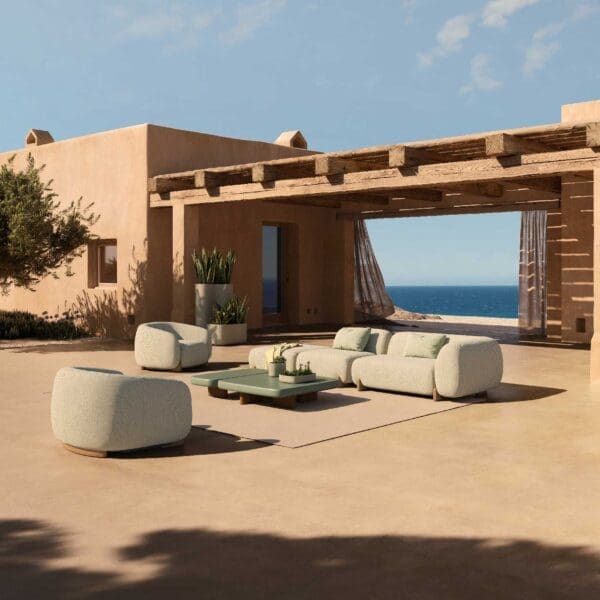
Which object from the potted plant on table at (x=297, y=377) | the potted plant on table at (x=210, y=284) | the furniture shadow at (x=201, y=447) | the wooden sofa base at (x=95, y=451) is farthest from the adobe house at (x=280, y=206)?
the wooden sofa base at (x=95, y=451)

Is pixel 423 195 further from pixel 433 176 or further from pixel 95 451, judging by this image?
pixel 95 451

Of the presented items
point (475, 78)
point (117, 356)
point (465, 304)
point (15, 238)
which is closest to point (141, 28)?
point (15, 238)

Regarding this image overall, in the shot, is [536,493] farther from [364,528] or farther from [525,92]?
[525,92]

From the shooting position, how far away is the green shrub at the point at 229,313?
12.8m

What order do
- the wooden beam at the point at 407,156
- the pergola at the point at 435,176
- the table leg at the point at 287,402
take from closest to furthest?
the table leg at the point at 287,402, the pergola at the point at 435,176, the wooden beam at the point at 407,156

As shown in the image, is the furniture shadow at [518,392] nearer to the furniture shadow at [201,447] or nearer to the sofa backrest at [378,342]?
the sofa backrest at [378,342]

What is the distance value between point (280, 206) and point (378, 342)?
832 cm

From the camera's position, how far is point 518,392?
25.7ft

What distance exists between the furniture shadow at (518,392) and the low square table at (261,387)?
5.53 feet

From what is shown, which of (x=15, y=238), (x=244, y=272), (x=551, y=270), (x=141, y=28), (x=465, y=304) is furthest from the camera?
(x=465, y=304)

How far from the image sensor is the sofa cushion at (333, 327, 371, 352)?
8578 mm

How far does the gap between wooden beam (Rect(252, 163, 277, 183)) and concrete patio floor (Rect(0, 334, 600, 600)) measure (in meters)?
6.43

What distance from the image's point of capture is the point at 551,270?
13.6 meters

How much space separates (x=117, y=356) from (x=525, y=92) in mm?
23110
